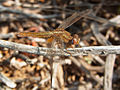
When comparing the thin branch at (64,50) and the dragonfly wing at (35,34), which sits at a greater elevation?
the dragonfly wing at (35,34)

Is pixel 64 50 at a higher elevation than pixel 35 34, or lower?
lower

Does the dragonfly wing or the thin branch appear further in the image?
the dragonfly wing

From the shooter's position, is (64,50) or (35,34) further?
(35,34)

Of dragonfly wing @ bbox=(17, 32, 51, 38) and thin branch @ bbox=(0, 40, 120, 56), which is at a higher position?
dragonfly wing @ bbox=(17, 32, 51, 38)

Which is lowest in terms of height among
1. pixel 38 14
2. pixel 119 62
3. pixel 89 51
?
pixel 119 62

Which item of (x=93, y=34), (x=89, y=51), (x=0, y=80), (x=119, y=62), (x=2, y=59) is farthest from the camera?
(x=119, y=62)

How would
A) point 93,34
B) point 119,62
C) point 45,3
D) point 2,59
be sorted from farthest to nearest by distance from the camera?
point 45,3 < point 119,62 < point 93,34 < point 2,59

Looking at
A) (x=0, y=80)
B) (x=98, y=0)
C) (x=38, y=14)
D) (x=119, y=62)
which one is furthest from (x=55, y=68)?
(x=98, y=0)

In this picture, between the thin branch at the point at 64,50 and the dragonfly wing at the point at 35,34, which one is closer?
the thin branch at the point at 64,50

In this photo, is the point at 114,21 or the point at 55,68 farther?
the point at 114,21

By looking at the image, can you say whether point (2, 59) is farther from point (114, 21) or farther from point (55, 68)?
point (114, 21)

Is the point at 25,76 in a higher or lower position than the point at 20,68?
lower
